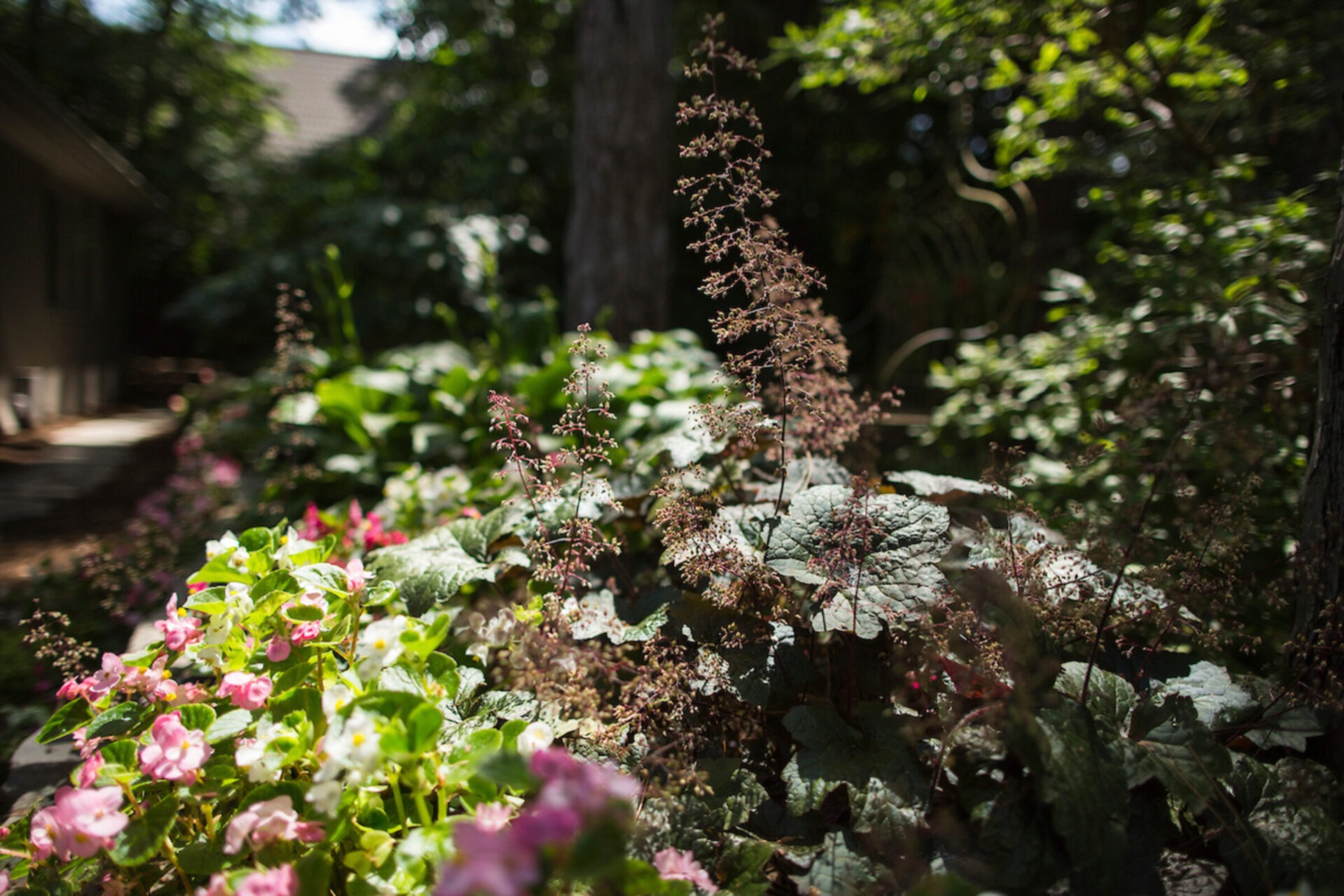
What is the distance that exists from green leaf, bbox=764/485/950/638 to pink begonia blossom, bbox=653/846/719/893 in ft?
1.08

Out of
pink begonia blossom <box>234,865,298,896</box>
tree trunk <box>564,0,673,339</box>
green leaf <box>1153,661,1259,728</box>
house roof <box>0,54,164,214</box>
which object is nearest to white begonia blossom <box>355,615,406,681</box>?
pink begonia blossom <box>234,865,298,896</box>

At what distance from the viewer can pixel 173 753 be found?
2.90ft

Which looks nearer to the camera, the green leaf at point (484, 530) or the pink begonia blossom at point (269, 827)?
the pink begonia blossom at point (269, 827)

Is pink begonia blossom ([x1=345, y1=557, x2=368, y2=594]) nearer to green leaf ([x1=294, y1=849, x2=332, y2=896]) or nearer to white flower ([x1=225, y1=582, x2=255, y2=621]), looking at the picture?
white flower ([x1=225, y1=582, x2=255, y2=621])

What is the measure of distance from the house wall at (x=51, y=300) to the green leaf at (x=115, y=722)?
7.50 meters

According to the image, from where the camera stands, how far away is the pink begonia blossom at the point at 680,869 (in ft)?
2.78

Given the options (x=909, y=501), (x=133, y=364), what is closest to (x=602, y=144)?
(x=909, y=501)

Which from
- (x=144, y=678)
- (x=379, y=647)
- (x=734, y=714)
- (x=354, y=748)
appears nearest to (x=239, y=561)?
(x=144, y=678)

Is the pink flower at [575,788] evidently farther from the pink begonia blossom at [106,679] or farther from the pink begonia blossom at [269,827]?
the pink begonia blossom at [106,679]

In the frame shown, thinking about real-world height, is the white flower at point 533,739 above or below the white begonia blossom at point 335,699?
below

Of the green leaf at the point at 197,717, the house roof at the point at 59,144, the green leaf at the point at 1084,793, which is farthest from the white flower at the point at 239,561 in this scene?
the house roof at the point at 59,144

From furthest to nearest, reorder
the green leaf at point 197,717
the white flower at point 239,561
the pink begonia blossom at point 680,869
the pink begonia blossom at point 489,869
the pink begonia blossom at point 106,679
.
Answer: the white flower at point 239,561, the pink begonia blossom at point 106,679, the green leaf at point 197,717, the pink begonia blossom at point 680,869, the pink begonia blossom at point 489,869

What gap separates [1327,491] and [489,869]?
1.36 m

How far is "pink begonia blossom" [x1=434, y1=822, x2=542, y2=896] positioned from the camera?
1.65ft
